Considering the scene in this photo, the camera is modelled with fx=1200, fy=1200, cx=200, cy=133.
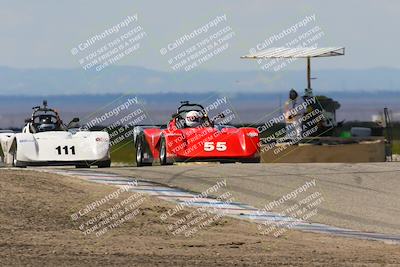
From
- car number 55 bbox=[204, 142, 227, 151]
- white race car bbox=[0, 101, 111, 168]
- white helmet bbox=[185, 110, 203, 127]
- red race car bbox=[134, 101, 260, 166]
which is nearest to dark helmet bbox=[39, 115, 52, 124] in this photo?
white race car bbox=[0, 101, 111, 168]

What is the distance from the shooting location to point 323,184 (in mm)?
21094

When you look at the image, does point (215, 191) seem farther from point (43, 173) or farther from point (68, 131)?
point (68, 131)

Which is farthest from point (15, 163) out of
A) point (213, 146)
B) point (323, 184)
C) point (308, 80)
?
point (308, 80)

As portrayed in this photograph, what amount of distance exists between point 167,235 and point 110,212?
170 cm

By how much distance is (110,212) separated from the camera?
16828 mm

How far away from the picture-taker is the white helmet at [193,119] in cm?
2634

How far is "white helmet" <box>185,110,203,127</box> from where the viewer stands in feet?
86.4

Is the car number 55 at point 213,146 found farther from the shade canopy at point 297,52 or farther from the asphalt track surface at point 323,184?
the shade canopy at point 297,52

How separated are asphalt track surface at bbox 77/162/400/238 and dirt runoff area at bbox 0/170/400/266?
1862 mm

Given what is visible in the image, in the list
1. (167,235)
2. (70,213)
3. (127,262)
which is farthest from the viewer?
(70,213)

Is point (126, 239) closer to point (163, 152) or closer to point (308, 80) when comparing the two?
point (163, 152)

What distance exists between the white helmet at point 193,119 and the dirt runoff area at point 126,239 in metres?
7.41

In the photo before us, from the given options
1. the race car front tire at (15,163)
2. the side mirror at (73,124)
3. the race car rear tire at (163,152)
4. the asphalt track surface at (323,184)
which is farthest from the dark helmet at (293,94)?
the race car front tire at (15,163)

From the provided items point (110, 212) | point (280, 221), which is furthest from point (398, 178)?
point (110, 212)
